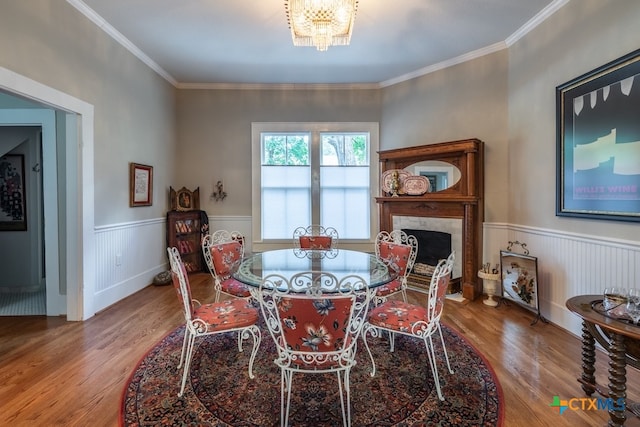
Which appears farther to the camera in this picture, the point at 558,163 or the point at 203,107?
the point at 203,107

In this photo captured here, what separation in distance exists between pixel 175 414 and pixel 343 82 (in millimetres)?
4709

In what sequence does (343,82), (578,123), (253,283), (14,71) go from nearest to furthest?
(253,283), (14,71), (578,123), (343,82)

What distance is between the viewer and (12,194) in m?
3.92

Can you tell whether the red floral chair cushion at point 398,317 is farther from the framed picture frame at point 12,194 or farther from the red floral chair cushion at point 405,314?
the framed picture frame at point 12,194

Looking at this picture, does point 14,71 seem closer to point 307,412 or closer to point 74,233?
point 74,233

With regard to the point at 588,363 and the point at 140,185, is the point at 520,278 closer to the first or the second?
the point at 588,363

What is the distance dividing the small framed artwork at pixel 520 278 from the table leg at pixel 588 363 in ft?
4.04

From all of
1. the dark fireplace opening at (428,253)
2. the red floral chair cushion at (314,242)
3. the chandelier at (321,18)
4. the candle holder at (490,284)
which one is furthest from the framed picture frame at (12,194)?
the candle holder at (490,284)

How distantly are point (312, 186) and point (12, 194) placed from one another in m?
4.14

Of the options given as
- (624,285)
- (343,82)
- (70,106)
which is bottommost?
(624,285)

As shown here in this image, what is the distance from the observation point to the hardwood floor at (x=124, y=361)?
5.71ft

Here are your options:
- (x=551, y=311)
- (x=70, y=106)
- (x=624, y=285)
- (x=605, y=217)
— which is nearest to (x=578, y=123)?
(x=605, y=217)

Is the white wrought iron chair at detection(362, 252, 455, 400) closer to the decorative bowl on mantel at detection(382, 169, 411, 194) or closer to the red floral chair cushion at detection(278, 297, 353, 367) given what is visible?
the red floral chair cushion at detection(278, 297, 353, 367)

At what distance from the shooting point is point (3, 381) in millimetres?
2014
